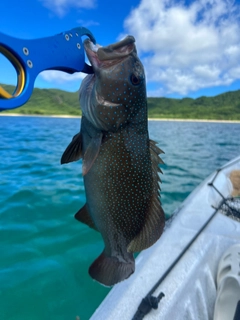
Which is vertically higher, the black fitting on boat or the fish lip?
the fish lip

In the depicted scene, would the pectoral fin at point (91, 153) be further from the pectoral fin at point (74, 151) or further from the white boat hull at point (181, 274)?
the white boat hull at point (181, 274)

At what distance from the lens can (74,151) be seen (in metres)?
1.56

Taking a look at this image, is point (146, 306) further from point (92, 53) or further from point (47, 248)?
point (47, 248)

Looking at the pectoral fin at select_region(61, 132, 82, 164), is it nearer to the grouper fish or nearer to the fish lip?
the grouper fish

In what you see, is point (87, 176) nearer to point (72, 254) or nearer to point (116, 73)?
point (116, 73)

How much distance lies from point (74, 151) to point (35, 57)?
0.56 metres

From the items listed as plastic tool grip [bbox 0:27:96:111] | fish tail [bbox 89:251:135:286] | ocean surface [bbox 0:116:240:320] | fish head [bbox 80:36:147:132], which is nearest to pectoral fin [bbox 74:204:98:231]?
fish tail [bbox 89:251:135:286]

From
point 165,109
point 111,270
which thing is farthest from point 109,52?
point 165,109

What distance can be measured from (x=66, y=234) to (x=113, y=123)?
517cm

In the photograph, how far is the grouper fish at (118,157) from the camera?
1433 mm

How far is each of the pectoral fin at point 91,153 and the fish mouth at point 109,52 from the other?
1.29 feet

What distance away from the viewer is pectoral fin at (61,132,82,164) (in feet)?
5.05

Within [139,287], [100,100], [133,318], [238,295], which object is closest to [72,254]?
[139,287]

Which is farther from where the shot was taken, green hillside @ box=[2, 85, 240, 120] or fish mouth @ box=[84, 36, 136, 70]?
green hillside @ box=[2, 85, 240, 120]
